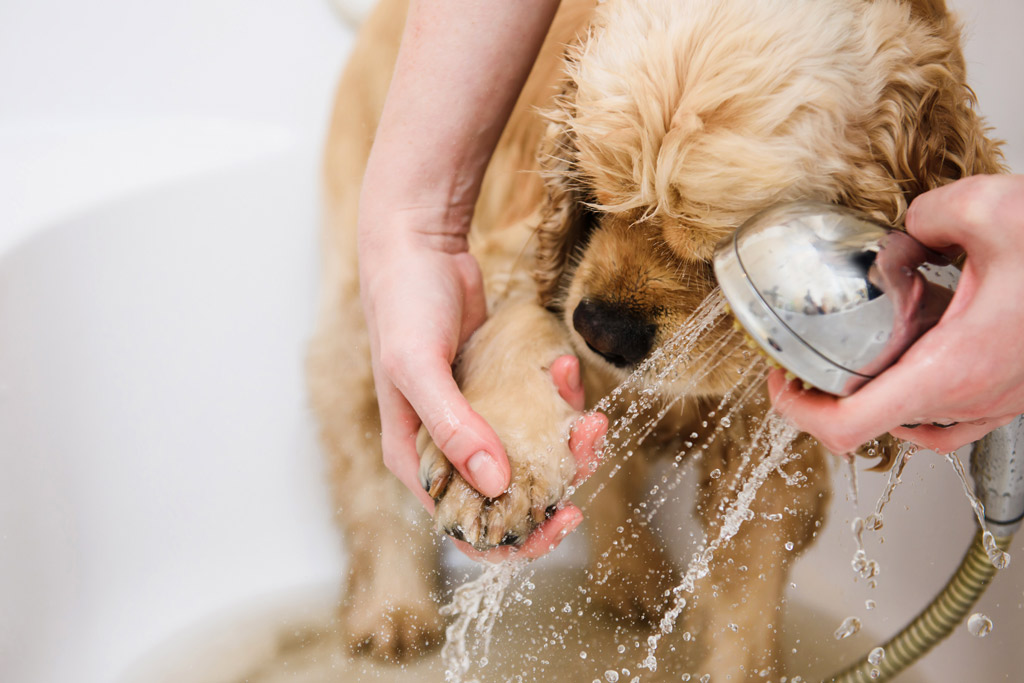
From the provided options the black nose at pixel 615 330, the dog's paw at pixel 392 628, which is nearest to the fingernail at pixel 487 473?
the black nose at pixel 615 330

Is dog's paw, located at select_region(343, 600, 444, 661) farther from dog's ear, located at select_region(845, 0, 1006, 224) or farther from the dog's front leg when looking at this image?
dog's ear, located at select_region(845, 0, 1006, 224)

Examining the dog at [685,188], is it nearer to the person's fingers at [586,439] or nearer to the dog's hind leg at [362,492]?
the person's fingers at [586,439]

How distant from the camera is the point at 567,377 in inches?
40.3

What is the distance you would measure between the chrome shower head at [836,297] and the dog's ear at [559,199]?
13.6 inches

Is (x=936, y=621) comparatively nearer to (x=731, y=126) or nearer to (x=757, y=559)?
(x=757, y=559)

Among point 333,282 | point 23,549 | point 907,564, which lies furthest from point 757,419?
point 23,549

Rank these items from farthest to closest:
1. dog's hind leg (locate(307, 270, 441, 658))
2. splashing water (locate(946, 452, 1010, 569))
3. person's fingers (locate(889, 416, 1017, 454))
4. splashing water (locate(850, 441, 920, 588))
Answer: dog's hind leg (locate(307, 270, 441, 658))
splashing water (locate(850, 441, 920, 588))
splashing water (locate(946, 452, 1010, 569))
person's fingers (locate(889, 416, 1017, 454))

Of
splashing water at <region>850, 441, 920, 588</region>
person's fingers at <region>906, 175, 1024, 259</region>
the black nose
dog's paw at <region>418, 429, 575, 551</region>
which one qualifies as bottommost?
splashing water at <region>850, 441, 920, 588</region>

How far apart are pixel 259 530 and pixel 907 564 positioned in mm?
1210

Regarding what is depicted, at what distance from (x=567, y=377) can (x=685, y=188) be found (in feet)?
1.05

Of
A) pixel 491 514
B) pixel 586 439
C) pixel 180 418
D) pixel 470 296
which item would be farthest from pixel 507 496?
pixel 180 418

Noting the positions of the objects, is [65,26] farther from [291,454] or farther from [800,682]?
[800,682]

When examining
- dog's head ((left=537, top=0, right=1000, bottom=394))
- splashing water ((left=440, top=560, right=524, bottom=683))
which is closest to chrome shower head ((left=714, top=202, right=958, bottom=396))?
dog's head ((left=537, top=0, right=1000, bottom=394))

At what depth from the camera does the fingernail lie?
826 millimetres
